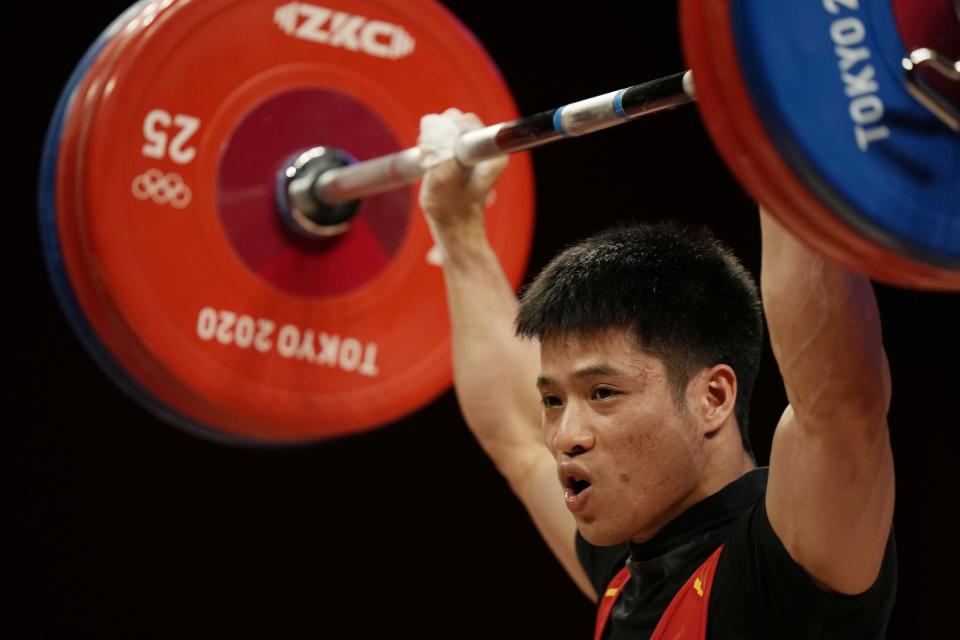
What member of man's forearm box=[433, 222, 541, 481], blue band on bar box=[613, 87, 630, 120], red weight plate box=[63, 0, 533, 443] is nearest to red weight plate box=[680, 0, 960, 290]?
blue band on bar box=[613, 87, 630, 120]

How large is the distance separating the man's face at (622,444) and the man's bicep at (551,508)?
0.48 m

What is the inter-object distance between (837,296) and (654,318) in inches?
17.7

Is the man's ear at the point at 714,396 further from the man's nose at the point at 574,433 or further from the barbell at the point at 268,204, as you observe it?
Result: the barbell at the point at 268,204

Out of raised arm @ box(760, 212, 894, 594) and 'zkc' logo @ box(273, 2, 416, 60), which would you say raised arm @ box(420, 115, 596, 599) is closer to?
'zkc' logo @ box(273, 2, 416, 60)

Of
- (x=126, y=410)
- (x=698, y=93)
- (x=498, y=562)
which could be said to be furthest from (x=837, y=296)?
(x=498, y=562)

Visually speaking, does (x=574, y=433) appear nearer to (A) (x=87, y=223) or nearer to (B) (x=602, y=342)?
(B) (x=602, y=342)

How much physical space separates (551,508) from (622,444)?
0.58 meters

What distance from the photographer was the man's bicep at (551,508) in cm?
220

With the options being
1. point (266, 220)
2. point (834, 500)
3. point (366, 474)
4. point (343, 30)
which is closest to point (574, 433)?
point (834, 500)

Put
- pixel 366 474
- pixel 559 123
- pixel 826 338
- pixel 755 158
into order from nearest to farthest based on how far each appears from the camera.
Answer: pixel 755 158, pixel 826 338, pixel 559 123, pixel 366 474

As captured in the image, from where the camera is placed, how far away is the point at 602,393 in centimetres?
172

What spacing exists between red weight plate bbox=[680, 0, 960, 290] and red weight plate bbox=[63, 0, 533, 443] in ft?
4.14

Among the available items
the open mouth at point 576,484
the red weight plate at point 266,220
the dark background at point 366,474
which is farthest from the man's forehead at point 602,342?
the dark background at point 366,474

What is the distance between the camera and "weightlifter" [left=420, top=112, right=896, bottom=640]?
1.34 meters
